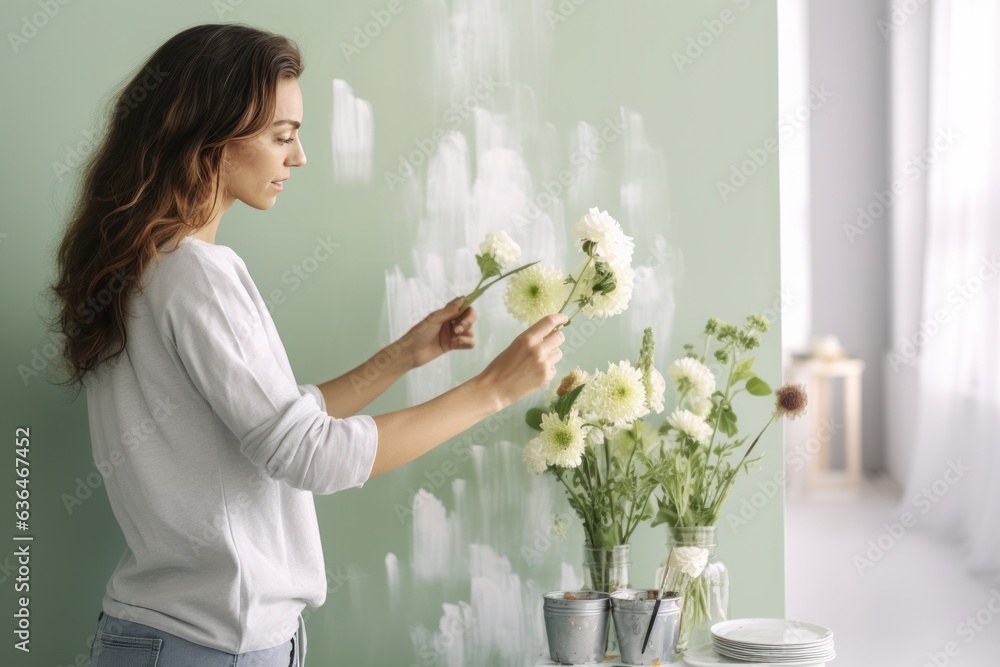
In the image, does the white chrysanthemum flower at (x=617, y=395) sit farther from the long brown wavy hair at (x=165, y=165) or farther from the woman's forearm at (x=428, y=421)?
the long brown wavy hair at (x=165, y=165)

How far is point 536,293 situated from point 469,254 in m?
0.31

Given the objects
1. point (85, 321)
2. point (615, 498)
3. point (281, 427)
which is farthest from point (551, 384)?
point (85, 321)

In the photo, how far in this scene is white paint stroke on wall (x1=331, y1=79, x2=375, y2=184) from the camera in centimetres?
159

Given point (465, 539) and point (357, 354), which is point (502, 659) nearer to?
point (465, 539)

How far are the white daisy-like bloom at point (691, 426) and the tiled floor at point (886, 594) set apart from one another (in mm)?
1584

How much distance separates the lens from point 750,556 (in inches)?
62.7

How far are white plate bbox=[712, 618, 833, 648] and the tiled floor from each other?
146 cm

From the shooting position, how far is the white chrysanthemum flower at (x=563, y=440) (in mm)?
1366

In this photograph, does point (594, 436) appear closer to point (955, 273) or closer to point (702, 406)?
point (702, 406)
